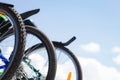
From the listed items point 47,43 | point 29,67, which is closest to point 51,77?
point 47,43

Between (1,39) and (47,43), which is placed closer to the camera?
(47,43)

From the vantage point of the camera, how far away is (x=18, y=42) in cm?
485

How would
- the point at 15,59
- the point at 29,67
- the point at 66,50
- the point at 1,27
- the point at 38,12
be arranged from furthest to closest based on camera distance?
1. the point at 66,50
2. the point at 29,67
3. the point at 1,27
4. the point at 38,12
5. the point at 15,59

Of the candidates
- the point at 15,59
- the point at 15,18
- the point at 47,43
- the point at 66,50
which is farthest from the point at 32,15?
the point at 66,50

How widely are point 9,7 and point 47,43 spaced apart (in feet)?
3.84

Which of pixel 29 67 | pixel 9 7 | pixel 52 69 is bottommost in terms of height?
pixel 29 67

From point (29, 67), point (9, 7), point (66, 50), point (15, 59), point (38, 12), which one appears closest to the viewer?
point (15, 59)

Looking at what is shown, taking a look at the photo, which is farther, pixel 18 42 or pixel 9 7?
pixel 9 7

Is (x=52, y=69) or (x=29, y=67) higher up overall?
(x=52, y=69)

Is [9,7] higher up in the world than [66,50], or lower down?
higher up

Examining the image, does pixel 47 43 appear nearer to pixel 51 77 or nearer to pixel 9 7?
pixel 51 77

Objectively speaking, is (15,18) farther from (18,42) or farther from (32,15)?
(32,15)

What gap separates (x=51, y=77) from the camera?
6.11 m

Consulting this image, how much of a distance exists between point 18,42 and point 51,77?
1.47 m
